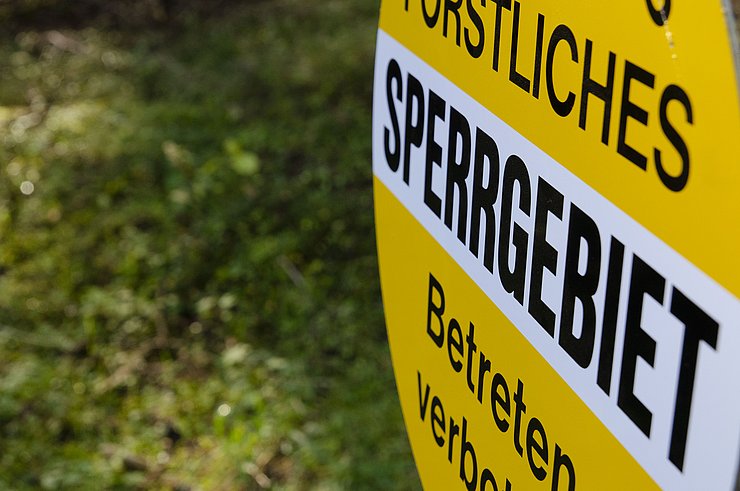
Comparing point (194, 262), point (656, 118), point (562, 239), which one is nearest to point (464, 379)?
point (562, 239)

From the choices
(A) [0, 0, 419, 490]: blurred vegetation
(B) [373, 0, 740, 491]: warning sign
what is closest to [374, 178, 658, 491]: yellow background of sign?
(B) [373, 0, 740, 491]: warning sign

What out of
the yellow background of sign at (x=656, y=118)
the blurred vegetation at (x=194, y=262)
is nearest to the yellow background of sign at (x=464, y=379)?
the yellow background of sign at (x=656, y=118)

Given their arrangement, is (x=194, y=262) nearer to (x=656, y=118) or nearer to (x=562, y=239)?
(x=562, y=239)

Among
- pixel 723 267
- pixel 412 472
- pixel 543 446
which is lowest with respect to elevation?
pixel 412 472

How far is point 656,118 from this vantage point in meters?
0.63

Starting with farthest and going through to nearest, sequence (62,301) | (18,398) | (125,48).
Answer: (125,48) < (62,301) < (18,398)

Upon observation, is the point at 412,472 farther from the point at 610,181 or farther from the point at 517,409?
the point at 610,181

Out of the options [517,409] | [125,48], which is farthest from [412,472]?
[125,48]

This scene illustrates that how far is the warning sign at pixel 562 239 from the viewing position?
59cm

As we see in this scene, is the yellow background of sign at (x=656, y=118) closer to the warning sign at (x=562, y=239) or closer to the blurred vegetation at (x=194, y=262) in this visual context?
the warning sign at (x=562, y=239)

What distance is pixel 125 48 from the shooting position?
467cm

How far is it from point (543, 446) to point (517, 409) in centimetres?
5

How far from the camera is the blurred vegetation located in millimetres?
2617

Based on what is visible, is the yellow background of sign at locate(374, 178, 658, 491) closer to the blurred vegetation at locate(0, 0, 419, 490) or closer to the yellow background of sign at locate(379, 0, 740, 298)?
the yellow background of sign at locate(379, 0, 740, 298)
